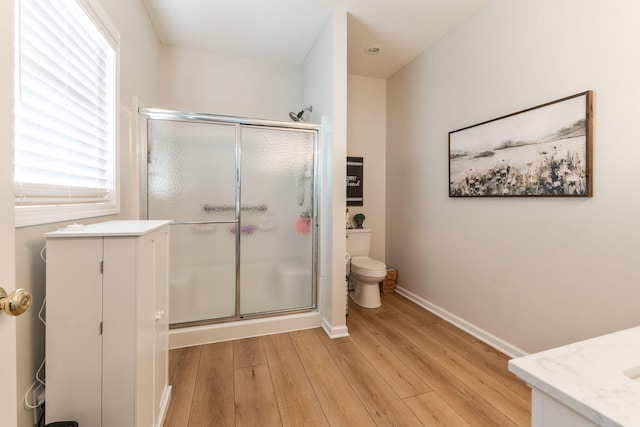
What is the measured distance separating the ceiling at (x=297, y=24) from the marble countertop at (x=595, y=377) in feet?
8.20

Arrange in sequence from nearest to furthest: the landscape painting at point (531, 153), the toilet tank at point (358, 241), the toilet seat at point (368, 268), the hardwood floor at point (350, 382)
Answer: the hardwood floor at point (350, 382) → the landscape painting at point (531, 153) → the toilet seat at point (368, 268) → the toilet tank at point (358, 241)

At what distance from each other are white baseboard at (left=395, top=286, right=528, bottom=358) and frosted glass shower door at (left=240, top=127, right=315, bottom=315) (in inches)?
48.0

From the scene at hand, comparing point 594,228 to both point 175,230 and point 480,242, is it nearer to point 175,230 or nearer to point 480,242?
point 480,242

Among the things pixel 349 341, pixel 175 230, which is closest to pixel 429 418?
pixel 349 341

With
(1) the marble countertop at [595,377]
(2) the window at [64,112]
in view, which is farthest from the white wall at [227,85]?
(1) the marble countertop at [595,377]

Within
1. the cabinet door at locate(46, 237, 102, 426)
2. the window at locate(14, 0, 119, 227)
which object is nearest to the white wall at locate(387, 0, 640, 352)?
the cabinet door at locate(46, 237, 102, 426)

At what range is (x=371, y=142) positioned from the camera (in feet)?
11.0

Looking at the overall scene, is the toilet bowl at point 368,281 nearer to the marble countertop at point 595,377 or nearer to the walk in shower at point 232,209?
the walk in shower at point 232,209

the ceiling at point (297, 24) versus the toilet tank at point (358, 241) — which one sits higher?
the ceiling at point (297, 24)

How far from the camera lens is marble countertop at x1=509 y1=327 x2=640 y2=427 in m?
0.39

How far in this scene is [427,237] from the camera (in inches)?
A: 109

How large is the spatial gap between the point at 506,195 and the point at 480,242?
439 millimetres

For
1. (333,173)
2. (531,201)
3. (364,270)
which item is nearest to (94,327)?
(333,173)

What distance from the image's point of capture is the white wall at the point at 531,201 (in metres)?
1.39
